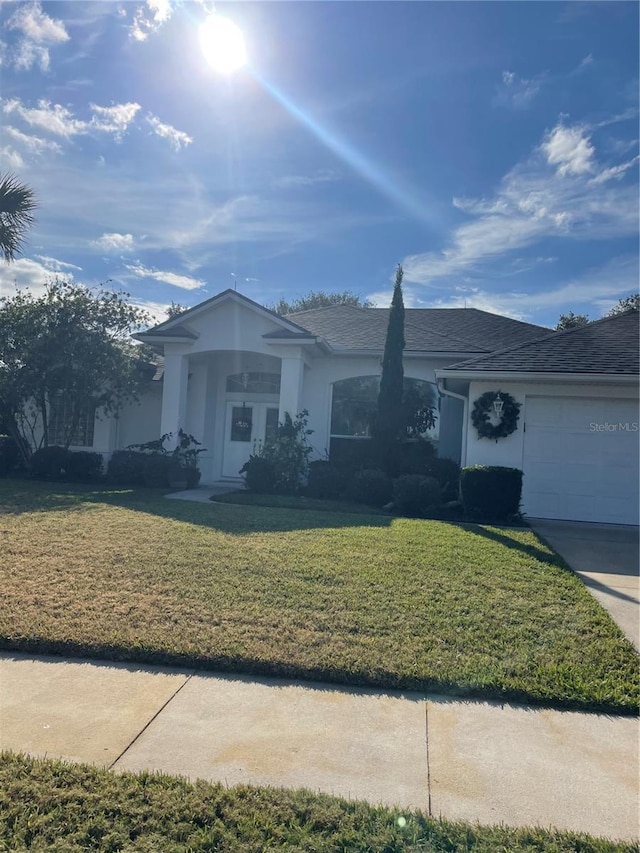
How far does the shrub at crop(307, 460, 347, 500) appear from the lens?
1277 cm

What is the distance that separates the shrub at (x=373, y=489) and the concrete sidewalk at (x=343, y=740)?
Result: 27.3 feet

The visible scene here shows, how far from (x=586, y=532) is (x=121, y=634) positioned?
8762 mm

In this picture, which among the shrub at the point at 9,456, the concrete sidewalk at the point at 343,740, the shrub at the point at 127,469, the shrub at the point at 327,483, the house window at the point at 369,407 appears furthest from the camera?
the shrub at the point at 9,456

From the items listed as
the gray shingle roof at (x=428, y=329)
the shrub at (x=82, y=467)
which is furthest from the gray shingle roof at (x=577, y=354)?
the shrub at (x=82, y=467)

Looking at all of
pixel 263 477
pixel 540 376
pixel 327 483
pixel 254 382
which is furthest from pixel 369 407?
pixel 540 376

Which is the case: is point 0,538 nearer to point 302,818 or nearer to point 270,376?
point 302,818

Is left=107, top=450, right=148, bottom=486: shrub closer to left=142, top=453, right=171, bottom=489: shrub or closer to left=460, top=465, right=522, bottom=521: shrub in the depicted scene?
left=142, top=453, right=171, bottom=489: shrub

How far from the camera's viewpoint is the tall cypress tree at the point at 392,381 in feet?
44.2

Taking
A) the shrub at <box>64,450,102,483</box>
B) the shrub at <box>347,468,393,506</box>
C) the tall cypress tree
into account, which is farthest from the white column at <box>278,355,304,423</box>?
the shrub at <box>64,450,102,483</box>

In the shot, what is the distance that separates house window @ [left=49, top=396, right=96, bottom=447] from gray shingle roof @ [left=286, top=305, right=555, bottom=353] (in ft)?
22.7

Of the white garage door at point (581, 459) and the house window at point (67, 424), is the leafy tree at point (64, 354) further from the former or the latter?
the white garage door at point (581, 459)

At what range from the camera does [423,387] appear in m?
14.7

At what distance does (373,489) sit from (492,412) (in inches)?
119

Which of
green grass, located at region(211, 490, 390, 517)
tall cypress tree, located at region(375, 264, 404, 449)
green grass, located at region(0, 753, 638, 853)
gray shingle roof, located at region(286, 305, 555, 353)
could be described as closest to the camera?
green grass, located at region(0, 753, 638, 853)
